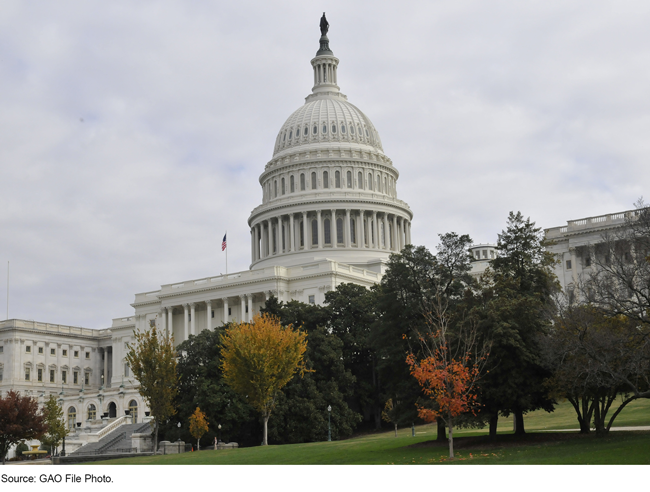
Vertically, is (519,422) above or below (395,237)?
below

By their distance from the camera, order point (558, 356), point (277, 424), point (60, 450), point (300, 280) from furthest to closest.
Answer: point (300, 280) → point (60, 450) → point (277, 424) → point (558, 356)

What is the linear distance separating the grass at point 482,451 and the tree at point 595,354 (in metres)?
2.53

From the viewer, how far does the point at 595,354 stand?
136ft

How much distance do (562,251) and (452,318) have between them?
52.2 meters

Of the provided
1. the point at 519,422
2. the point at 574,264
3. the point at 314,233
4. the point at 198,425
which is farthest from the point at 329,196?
the point at 519,422

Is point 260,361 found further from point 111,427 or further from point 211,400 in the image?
point 111,427

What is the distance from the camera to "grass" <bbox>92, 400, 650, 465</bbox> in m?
37.2

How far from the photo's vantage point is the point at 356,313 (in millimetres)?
86625

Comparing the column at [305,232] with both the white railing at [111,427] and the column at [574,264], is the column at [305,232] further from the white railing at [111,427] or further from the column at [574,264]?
the white railing at [111,427]

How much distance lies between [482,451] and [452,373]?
4.14 m

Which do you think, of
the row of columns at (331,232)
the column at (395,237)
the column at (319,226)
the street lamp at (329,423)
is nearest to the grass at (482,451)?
A: the street lamp at (329,423)

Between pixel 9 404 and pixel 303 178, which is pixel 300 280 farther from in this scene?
pixel 9 404
